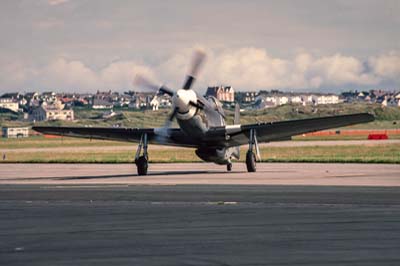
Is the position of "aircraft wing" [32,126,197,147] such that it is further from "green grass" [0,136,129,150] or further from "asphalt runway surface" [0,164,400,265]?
"green grass" [0,136,129,150]

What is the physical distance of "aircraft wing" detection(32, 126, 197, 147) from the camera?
1724 inches

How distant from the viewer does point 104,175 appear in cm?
4325

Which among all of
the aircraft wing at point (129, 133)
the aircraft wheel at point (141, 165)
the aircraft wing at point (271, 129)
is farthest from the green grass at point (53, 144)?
the aircraft wing at point (271, 129)

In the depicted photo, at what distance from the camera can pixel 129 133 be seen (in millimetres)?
45375

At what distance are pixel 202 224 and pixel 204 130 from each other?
2378 centimetres

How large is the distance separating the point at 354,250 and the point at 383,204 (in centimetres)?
891

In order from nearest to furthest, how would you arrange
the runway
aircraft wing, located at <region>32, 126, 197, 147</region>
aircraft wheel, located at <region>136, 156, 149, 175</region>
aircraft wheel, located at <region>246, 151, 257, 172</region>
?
A: the runway
aircraft wheel, located at <region>136, 156, 149, 175</region>
aircraft wing, located at <region>32, 126, 197, 147</region>
aircraft wheel, located at <region>246, 151, 257, 172</region>

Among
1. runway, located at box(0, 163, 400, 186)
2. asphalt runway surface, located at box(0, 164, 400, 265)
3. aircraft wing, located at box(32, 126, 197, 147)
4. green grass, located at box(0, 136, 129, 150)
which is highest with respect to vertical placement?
aircraft wing, located at box(32, 126, 197, 147)

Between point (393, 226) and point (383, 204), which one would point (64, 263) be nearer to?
point (393, 226)

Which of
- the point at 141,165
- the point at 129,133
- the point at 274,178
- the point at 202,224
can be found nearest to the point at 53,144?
the point at 129,133

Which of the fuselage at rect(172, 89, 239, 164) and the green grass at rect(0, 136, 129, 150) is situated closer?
the fuselage at rect(172, 89, 239, 164)

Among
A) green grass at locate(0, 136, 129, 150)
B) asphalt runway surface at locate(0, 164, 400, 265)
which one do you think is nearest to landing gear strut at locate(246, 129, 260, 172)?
asphalt runway surface at locate(0, 164, 400, 265)

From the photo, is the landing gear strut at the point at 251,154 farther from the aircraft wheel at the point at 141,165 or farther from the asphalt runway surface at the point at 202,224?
the asphalt runway surface at the point at 202,224

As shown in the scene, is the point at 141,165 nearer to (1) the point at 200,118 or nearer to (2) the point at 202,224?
(1) the point at 200,118
